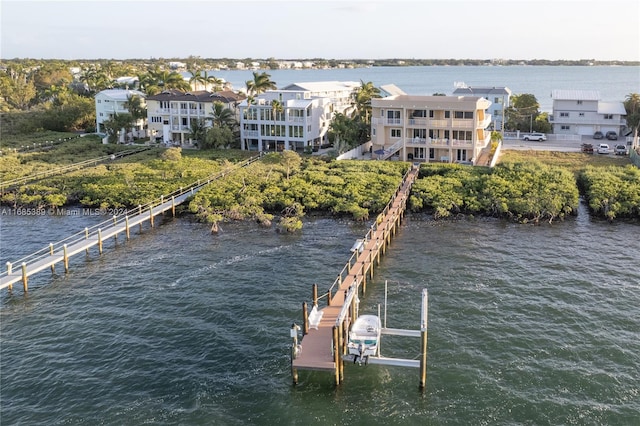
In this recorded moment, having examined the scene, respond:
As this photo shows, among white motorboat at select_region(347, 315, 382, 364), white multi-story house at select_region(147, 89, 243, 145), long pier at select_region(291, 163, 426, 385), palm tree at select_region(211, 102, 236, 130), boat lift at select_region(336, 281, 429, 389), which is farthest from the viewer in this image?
white multi-story house at select_region(147, 89, 243, 145)

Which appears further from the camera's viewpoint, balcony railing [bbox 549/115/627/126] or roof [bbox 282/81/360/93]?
balcony railing [bbox 549/115/627/126]

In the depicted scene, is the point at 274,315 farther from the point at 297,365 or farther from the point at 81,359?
the point at 81,359

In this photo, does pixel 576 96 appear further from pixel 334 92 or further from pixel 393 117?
pixel 334 92

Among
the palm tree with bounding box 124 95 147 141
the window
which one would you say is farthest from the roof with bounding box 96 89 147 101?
the window

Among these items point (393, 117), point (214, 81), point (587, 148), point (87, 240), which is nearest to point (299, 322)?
point (87, 240)

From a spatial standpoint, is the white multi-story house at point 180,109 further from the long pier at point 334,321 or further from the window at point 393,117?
the long pier at point 334,321

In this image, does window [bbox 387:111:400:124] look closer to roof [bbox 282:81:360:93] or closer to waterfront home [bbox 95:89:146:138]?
roof [bbox 282:81:360:93]
